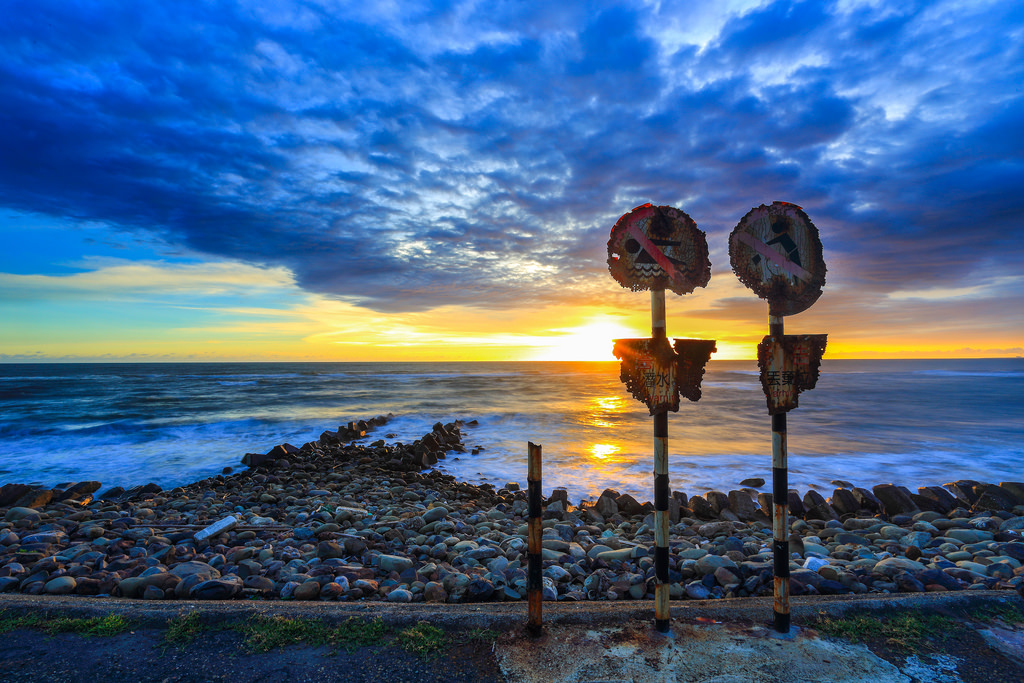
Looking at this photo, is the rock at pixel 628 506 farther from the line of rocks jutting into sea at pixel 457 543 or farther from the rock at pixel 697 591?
the rock at pixel 697 591

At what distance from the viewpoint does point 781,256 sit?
123 inches

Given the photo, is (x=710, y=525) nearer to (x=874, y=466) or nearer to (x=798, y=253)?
(x=798, y=253)

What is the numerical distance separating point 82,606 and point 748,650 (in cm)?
469

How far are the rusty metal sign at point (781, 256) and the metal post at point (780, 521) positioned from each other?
203mm

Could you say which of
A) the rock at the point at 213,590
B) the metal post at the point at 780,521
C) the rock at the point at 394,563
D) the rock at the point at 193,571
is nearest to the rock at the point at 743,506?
the metal post at the point at 780,521

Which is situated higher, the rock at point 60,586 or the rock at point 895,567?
the rock at point 895,567

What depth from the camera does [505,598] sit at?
3.85 metres

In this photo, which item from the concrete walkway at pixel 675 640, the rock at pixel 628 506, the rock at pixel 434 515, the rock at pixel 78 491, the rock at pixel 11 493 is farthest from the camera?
the rock at pixel 78 491

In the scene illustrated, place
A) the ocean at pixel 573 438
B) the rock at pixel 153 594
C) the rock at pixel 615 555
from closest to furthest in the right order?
1. the rock at pixel 153 594
2. the rock at pixel 615 555
3. the ocean at pixel 573 438

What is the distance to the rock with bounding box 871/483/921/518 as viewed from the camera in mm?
7832

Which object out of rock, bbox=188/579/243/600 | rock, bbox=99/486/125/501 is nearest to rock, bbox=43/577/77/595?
rock, bbox=188/579/243/600

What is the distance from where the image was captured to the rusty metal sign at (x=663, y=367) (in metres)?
3.09

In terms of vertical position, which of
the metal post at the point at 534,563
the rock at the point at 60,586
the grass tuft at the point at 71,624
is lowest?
the rock at the point at 60,586

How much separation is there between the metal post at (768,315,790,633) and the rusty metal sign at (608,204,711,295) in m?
0.65
